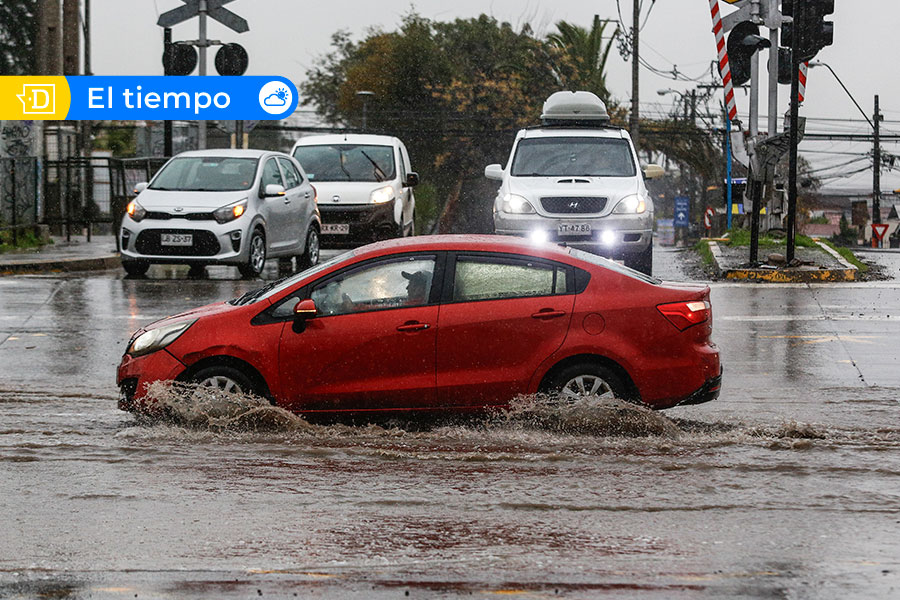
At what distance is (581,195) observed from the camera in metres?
18.1

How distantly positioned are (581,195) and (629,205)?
25.6 inches

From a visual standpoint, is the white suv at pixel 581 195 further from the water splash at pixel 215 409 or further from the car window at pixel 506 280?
the water splash at pixel 215 409

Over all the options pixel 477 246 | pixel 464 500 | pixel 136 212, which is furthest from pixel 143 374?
pixel 136 212

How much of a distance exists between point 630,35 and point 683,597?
52.0m

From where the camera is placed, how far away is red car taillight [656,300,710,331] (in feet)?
28.3

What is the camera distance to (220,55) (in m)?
29.6

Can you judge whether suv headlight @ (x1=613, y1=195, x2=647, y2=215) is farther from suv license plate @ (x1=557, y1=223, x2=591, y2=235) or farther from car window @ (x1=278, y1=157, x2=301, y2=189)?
car window @ (x1=278, y1=157, x2=301, y2=189)

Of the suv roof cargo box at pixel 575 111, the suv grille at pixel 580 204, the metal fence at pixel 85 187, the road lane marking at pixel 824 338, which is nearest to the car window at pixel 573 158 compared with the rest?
the suv grille at pixel 580 204

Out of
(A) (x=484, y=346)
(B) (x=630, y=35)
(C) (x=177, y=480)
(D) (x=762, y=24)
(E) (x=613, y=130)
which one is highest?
(B) (x=630, y=35)

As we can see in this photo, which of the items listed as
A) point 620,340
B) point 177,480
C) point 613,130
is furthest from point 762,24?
point 177,480

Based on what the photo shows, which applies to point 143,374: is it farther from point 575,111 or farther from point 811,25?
point 575,111

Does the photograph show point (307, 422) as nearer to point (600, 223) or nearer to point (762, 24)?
point (600, 223)

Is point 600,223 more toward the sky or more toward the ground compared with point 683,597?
more toward the sky

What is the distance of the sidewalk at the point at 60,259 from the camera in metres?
20.0
